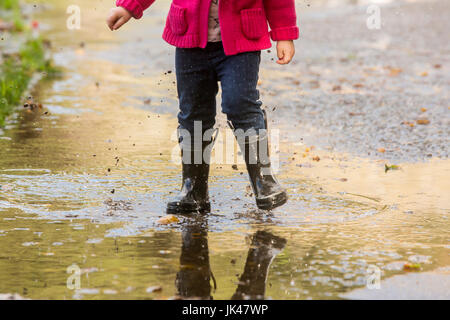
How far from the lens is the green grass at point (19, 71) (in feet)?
23.8

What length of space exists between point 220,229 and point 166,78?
555 cm

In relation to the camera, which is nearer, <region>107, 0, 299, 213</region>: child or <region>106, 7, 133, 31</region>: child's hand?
<region>107, 0, 299, 213</region>: child

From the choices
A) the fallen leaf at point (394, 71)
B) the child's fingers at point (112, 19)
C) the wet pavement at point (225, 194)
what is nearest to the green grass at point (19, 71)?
the wet pavement at point (225, 194)

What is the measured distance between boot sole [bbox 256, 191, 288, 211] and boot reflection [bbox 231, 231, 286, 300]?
1.09 ft

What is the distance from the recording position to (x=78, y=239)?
3.92 metres

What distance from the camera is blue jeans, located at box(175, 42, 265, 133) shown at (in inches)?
165

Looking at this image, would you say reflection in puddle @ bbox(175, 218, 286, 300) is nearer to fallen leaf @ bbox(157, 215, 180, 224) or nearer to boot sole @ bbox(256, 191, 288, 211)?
fallen leaf @ bbox(157, 215, 180, 224)

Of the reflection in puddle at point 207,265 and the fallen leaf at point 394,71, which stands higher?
the fallen leaf at point 394,71

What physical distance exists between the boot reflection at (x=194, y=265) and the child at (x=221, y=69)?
401 mm

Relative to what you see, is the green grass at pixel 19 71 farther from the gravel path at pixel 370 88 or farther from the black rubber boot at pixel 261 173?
the black rubber boot at pixel 261 173

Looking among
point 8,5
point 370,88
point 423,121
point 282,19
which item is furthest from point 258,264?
point 8,5

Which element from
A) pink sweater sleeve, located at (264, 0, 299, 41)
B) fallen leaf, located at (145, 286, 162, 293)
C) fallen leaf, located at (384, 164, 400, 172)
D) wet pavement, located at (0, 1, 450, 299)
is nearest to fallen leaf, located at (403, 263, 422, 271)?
wet pavement, located at (0, 1, 450, 299)

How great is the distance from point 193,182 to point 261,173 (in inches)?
15.3

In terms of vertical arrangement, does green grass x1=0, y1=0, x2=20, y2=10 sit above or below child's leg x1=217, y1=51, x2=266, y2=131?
above
